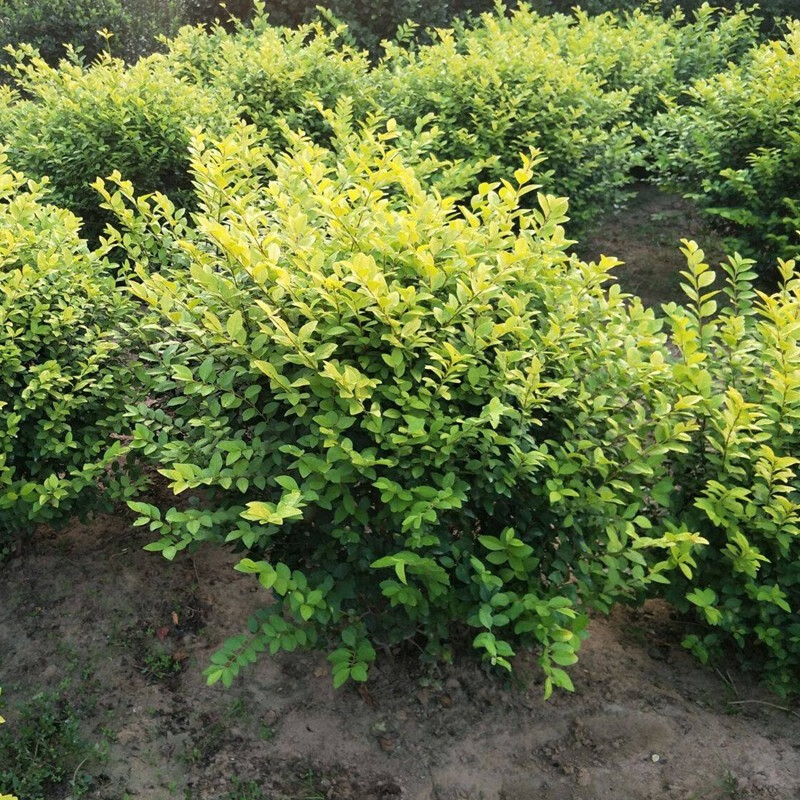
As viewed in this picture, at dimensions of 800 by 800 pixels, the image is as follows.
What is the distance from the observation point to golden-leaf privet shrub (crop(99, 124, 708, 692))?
7.83ft

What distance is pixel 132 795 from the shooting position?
2.69 m

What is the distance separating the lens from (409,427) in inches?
91.8

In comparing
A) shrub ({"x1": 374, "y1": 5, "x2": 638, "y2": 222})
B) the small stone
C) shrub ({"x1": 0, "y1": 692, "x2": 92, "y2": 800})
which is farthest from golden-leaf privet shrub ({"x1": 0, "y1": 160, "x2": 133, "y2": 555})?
shrub ({"x1": 374, "y1": 5, "x2": 638, "y2": 222})

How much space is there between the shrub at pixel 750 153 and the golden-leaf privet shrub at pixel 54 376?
3.52 m

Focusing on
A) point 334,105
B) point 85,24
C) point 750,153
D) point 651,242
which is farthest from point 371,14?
point 750,153

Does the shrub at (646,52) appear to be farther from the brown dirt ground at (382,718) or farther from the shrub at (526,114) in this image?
the brown dirt ground at (382,718)

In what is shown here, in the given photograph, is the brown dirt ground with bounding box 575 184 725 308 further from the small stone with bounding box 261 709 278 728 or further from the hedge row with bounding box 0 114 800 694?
the small stone with bounding box 261 709 278 728

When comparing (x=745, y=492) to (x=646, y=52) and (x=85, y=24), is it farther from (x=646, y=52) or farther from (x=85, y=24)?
(x=85, y=24)

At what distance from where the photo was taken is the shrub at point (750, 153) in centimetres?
478

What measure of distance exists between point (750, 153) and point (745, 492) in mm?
3143

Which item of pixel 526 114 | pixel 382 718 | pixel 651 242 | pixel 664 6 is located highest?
pixel 526 114

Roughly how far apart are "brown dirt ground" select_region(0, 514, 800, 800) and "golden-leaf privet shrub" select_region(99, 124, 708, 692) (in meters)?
0.29

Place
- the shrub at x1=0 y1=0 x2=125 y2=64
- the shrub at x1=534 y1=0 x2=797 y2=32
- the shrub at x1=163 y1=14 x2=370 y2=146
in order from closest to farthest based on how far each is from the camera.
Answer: the shrub at x1=163 y1=14 x2=370 y2=146 < the shrub at x1=0 y1=0 x2=125 y2=64 < the shrub at x1=534 y1=0 x2=797 y2=32

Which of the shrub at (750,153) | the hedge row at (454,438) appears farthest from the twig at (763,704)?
the shrub at (750,153)
